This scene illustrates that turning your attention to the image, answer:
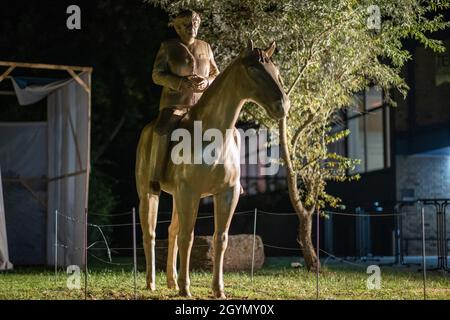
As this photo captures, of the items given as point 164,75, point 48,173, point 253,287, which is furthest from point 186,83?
point 48,173

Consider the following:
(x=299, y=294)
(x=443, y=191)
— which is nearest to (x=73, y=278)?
(x=299, y=294)

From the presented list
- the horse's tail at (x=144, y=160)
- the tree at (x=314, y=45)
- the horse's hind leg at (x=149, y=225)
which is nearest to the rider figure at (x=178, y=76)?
the horse's tail at (x=144, y=160)

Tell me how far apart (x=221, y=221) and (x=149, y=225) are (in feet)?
5.26

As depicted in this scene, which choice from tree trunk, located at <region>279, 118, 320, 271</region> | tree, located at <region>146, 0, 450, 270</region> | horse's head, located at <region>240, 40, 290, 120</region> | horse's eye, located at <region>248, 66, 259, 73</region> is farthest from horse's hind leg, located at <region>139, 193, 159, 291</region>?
tree trunk, located at <region>279, 118, 320, 271</region>

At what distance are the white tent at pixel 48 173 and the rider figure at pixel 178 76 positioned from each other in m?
7.37

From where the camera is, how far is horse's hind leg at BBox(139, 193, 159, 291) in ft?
31.4

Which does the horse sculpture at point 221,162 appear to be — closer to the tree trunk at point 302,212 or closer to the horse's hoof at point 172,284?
the horse's hoof at point 172,284

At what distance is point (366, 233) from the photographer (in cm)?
2166

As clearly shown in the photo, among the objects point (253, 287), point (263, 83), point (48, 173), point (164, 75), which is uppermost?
point (164, 75)

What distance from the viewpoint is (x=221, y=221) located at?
8.33 metres

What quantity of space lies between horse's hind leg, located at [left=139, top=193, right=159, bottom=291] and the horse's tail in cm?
13

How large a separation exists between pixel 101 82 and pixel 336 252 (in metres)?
8.72

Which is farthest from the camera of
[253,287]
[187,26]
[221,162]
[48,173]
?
[48,173]

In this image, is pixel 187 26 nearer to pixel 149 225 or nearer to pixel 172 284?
pixel 149 225
